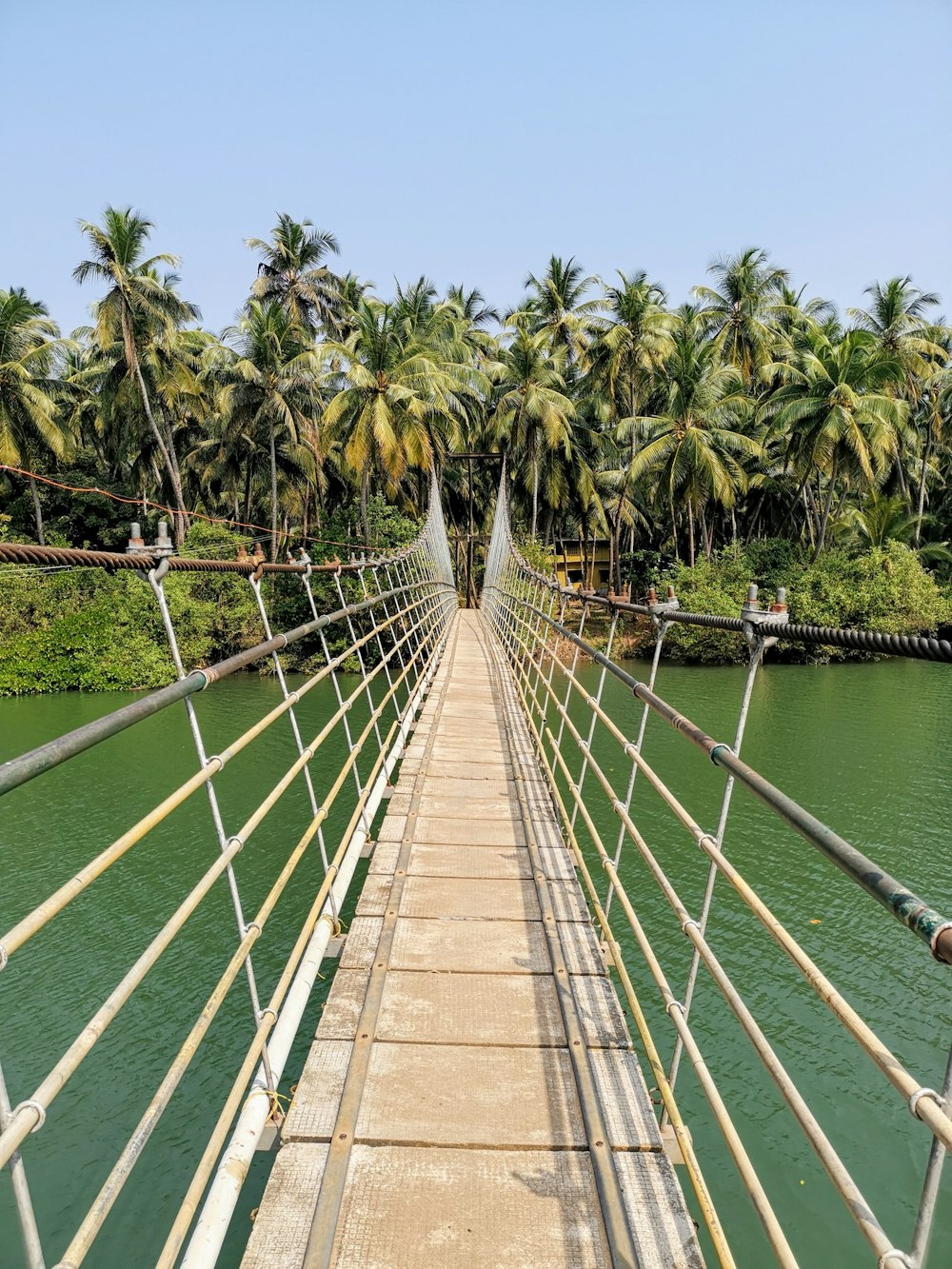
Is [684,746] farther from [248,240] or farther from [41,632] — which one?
[248,240]

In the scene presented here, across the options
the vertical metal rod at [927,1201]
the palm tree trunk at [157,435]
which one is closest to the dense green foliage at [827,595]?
the palm tree trunk at [157,435]

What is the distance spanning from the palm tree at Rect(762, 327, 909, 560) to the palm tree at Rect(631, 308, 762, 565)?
1.31m

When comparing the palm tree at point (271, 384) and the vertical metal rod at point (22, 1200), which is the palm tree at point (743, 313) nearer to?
the palm tree at point (271, 384)

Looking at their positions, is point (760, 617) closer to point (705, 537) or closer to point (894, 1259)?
point (894, 1259)

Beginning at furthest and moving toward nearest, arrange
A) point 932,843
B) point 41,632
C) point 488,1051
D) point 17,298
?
1. point 17,298
2. point 41,632
3. point 932,843
4. point 488,1051

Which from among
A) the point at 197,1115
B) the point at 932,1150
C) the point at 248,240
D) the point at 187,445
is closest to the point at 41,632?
the point at 187,445

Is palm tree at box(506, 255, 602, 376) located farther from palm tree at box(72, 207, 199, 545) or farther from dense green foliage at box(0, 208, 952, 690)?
palm tree at box(72, 207, 199, 545)

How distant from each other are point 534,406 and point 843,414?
693cm

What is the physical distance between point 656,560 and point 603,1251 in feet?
77.5

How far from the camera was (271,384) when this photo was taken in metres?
18.2

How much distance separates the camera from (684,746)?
33.2 feet

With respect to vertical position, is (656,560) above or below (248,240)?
below

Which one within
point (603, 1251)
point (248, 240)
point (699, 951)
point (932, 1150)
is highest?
point (248, 240)

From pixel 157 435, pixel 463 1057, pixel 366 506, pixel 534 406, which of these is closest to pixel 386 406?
pixel 366 506
